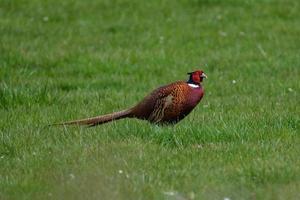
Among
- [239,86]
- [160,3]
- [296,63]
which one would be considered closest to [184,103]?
[239,86]

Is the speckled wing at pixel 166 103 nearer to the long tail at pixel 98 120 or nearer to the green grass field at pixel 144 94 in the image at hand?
the green grass field at pixel 144 94

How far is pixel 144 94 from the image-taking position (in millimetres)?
11062

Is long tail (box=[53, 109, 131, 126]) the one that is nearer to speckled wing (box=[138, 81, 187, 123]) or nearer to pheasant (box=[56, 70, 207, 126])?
pheasant (box=[56, 70, 207, 126])

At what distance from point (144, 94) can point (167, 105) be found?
7.81 ft

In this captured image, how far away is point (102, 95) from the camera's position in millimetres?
11000

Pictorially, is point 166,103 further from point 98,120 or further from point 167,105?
point 98,120

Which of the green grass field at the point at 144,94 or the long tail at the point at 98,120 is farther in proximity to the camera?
the long tail at the point at 98,120

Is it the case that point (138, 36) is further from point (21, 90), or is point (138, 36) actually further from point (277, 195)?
point (277, 195)

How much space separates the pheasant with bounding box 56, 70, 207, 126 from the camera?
8.67 m

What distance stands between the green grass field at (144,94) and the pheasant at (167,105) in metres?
0.13

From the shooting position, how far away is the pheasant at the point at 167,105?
8.67 metres

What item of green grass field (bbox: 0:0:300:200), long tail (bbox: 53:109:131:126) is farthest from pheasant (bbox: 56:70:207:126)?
green grass field (bbox: 0:0:300:200)

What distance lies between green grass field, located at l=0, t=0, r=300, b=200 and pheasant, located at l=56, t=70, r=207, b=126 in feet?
0.44

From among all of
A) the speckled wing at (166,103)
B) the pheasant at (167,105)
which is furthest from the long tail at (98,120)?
the speckled wing at (166,103)
